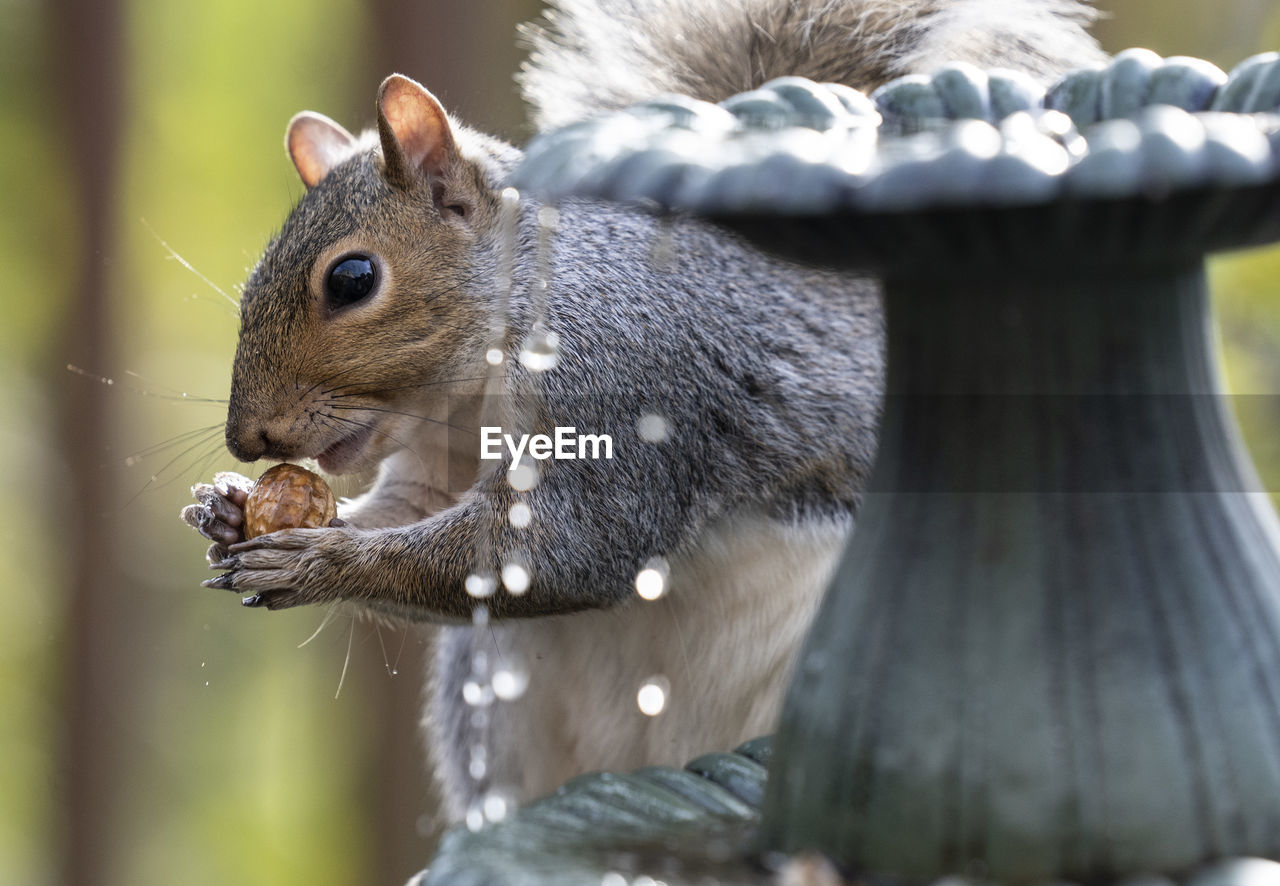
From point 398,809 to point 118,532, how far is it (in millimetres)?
756

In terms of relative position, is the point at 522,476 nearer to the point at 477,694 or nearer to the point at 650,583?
the point at 650,583

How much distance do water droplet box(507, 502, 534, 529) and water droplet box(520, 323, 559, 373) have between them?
0.39 feet

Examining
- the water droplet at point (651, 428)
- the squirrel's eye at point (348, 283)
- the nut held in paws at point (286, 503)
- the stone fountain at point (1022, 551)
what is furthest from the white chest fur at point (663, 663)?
the stone fountain at point (1022, 551)

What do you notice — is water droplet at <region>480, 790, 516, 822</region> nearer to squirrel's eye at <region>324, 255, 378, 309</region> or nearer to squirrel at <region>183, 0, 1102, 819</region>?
squirrel at <region>183, 0, 1102, 819</region>

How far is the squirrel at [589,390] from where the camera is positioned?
1.13m

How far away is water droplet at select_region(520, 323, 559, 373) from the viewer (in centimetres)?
115

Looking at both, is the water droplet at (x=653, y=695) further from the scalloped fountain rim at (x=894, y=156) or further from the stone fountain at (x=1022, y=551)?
the scalloped fountain rim at (x=894, y=156)

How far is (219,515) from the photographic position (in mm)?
1146

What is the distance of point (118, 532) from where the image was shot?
2580mm

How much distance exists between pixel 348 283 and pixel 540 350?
17 centimetres

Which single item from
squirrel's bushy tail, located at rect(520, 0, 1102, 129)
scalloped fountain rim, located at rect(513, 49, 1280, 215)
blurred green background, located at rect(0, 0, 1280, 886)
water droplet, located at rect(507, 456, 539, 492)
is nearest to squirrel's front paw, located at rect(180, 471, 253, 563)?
water droplet, located at rect(507, 456, 539, 492)

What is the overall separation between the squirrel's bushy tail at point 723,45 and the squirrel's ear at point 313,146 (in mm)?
203

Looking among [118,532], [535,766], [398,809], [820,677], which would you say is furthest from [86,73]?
[820,677]

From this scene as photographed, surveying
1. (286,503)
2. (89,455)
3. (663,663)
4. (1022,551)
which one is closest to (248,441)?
(286,503)
